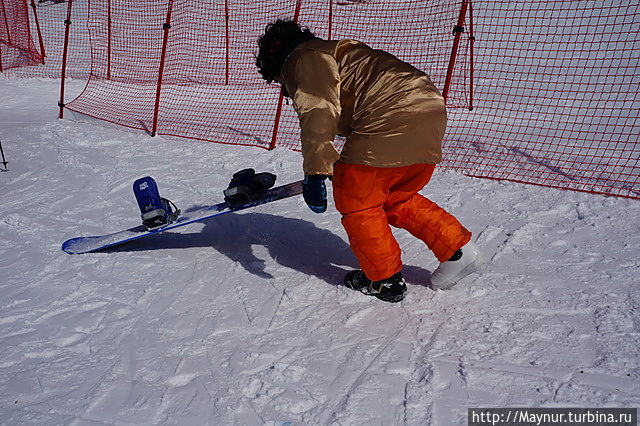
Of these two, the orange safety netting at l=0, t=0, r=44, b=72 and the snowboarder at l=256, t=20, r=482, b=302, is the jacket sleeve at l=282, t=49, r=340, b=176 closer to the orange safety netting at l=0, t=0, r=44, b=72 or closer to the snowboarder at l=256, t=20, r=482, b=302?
the snowboarder at l=256, t=20, r=482, b=302

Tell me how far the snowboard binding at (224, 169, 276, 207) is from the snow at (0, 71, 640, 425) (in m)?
0.49

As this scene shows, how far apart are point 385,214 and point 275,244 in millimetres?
1206

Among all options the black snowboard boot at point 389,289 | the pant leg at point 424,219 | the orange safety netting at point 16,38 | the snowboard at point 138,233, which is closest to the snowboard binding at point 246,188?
the snowboard at point 138,233

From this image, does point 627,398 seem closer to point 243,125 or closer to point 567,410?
point 567,410

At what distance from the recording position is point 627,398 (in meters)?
2.31

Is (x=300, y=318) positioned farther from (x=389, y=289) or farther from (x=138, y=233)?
(x=138, y=233)

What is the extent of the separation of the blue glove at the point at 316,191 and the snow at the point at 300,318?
27.8 inches

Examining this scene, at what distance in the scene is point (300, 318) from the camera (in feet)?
10.3

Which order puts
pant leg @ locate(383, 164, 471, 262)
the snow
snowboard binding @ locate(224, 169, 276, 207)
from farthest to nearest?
snowboard binding @ locate(224, 169, 276, 207) → pant leg @ locate(383, 164, 471, 262) → the snow

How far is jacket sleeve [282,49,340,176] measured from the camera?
2.67 meters

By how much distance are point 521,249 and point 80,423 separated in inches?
115

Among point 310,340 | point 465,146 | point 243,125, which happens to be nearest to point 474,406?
point 310,340

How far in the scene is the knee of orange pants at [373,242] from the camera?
2.95 meters

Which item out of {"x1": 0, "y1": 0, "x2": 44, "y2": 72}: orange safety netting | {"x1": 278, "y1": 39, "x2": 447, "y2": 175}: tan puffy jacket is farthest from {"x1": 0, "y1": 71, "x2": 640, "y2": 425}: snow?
{"x1": 0, "y1": 0, "x2": 44, "y2": 72}: orange safety netting
